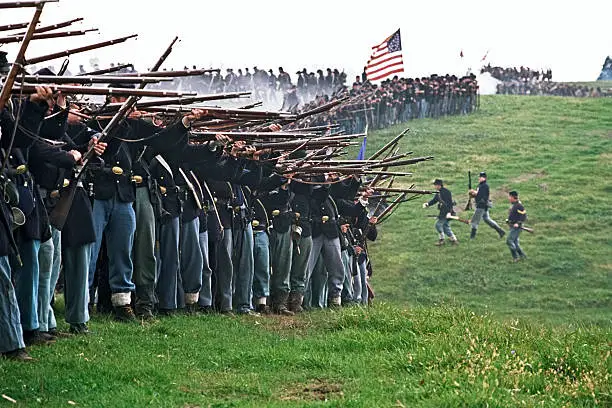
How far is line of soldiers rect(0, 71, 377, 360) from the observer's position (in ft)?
22.5

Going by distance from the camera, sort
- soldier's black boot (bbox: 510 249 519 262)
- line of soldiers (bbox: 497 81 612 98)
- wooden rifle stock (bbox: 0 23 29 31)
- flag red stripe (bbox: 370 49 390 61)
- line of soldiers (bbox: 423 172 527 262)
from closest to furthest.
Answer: wooden rifle stock (bbox: 0 23 29 31) → soldier's black boot (bbox: 510 249 519 262) → line of soldiers (bbox: 423 172 527 262) → flag red stripe (bbox: 370 49 390 61) → line of soldiers (bbox: 497 81 612 98)

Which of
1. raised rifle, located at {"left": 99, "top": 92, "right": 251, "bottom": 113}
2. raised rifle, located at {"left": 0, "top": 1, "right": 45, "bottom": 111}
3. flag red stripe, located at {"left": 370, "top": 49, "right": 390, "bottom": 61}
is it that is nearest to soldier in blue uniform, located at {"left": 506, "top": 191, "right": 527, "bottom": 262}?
flag red stripe, located at {"left": 370, "top": 49, "right": 390, "bottom": 61}

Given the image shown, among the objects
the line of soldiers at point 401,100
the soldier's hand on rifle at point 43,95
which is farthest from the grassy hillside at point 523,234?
the soldier's hand on rifle at point 43,95

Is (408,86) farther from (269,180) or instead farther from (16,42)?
(16,42)

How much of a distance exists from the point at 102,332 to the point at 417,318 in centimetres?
277

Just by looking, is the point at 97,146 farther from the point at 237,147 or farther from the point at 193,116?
the point at 237,147

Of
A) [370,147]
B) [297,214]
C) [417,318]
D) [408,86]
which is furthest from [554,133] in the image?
[417,318]

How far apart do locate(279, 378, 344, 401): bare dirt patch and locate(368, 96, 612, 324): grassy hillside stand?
34.5ft

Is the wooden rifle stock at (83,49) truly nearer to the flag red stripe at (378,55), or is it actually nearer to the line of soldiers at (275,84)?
the flag red stripe at (378,55)

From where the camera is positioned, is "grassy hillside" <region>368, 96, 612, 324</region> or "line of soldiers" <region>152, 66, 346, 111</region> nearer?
"grassy hillside" <region>368, 96, 612, 324</region>

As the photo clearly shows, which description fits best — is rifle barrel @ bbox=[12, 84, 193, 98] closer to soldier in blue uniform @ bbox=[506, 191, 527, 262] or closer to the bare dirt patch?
the bare dirt patch

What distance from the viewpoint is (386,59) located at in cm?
2670

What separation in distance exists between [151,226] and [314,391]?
320cm

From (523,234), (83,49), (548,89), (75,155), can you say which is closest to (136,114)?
(83,49)
